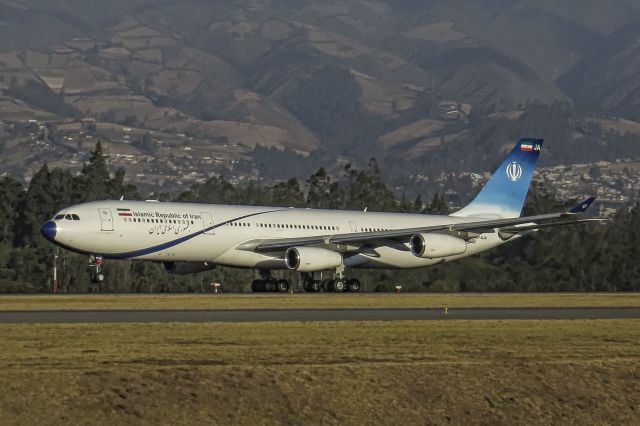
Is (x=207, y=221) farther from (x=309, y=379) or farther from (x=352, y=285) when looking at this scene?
(x=309, y=379)

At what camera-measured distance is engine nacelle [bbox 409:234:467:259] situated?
70375 mm

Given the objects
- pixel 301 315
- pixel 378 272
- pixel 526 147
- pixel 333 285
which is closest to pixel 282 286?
pixel 333 285

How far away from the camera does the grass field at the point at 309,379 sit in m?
27.8

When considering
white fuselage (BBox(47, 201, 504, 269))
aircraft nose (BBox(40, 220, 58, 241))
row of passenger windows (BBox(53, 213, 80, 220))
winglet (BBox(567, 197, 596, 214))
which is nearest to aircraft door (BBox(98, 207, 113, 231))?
white fuselage (BBox(47, 201, 504, 269))

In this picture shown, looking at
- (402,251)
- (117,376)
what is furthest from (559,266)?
(117,376)

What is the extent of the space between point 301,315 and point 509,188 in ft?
119

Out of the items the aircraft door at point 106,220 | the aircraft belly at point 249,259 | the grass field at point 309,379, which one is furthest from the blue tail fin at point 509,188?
the grass field at point 309,379

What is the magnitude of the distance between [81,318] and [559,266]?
56085 millimetres

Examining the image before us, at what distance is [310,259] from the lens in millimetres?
68375

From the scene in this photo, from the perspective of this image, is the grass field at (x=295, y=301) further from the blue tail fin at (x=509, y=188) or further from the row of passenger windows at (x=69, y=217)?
the blue tail fin at (x=509, y=188)

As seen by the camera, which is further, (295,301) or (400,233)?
(400,233)

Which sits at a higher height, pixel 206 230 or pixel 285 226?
pixel 285 226

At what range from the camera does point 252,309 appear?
53.6 metres

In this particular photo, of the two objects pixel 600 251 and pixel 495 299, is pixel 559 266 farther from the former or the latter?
pixel 495 299
